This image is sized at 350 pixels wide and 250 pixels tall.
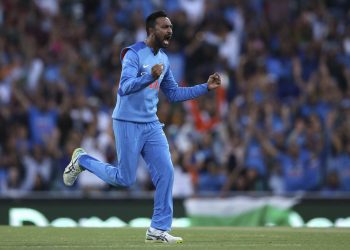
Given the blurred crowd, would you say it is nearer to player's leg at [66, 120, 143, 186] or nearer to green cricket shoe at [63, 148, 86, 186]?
green cricket shoe at [63, 148, 86, 186]

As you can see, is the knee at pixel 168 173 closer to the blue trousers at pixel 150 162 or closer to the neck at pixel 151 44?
the blue trousers at pixel 150 162

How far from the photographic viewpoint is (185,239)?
35.9 feet

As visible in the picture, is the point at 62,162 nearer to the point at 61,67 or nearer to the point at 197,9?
the point at 61,67

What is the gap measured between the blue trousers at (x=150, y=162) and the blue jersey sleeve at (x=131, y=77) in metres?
0.45

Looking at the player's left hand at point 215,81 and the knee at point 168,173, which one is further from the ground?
the player's left hand at point 215,81

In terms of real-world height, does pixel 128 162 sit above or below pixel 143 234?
above

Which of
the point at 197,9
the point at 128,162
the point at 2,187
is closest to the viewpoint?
the point at 128,162

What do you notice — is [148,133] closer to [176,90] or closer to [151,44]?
[176,90]

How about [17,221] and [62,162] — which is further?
[62,162]

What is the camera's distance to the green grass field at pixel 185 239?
9.85 m

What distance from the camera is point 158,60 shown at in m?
10.6

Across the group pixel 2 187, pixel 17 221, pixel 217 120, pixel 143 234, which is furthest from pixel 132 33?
pixel 143 234

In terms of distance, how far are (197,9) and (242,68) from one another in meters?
1.94

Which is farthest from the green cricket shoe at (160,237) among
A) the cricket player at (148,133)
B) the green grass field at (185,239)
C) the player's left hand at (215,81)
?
the player's left hand at (215,81)
